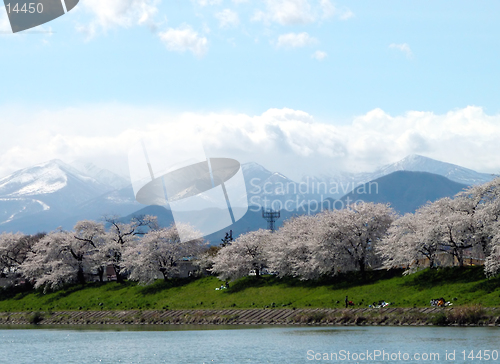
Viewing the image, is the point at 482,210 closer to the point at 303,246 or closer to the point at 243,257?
the point at 303,246

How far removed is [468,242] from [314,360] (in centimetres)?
3858

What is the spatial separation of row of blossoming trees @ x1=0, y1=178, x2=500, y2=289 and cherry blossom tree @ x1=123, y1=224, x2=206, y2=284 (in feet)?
0.54

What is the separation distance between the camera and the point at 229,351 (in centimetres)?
4556

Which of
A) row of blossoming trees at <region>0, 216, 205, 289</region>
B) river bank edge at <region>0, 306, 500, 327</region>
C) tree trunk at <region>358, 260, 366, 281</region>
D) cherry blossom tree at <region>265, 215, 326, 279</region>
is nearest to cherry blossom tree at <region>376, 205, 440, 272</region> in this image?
tree trunk at <region>358, 260, 366, 281</region>

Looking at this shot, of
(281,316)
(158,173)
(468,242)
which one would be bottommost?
(281,316)

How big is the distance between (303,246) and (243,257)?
35.4 feet

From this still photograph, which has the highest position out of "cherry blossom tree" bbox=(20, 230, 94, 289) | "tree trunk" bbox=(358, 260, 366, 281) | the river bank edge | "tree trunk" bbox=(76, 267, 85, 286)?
"cherry blossom tree" bbox=(20, 230, 94, 289)

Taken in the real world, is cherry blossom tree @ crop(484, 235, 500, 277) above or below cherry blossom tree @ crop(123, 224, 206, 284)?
below

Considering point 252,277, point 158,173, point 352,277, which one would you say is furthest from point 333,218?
point 158,173

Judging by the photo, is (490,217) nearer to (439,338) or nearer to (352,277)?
(352,277)

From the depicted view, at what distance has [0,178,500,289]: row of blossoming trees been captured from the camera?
234 feet

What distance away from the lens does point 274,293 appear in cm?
8106

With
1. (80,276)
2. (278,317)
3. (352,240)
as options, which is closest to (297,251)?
(352,240)

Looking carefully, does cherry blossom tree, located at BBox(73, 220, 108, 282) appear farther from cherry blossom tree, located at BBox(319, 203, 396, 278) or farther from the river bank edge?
cherry blossom tree, located at BBox(319, 203, 396, 278)
